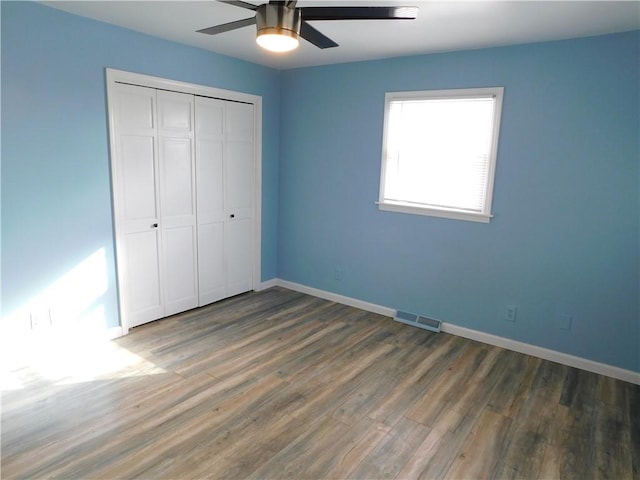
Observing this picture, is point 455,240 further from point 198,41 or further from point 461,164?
point 198,41

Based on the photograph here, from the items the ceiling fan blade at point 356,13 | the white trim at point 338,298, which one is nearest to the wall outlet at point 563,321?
the white trim at point 338,298

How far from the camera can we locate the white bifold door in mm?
3377

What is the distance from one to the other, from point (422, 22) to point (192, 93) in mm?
2086

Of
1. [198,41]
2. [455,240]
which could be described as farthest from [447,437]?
[198,41]

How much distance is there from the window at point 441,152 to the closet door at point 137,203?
2124 millimetres

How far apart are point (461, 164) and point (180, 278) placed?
2800mm

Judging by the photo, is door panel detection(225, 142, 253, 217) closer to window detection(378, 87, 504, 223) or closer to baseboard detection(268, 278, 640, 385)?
baseboard detection(268, 278, 640, 385)

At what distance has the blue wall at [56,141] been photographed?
8.82 ft

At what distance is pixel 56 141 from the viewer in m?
2.91

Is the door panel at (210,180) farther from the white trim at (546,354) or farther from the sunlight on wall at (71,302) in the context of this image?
the white trim at (546,354)

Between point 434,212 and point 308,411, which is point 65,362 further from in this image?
point 434,212

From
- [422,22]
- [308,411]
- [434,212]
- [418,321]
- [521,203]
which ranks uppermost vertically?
[422,22]

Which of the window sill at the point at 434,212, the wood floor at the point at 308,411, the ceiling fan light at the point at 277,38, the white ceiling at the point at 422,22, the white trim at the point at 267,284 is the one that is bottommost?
the wood floor at the point at 308,411

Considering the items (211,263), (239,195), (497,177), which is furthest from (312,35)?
(211,263)
